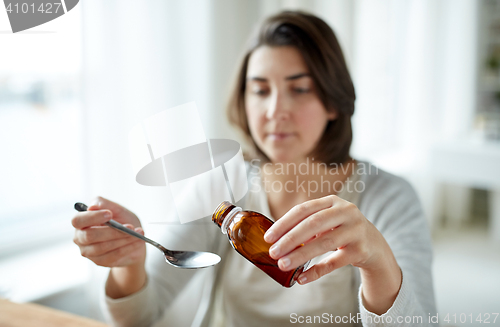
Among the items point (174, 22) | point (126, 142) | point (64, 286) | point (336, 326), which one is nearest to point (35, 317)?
point (64, 286)

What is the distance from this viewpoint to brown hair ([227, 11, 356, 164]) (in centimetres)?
44

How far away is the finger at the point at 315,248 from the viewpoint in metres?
0.30

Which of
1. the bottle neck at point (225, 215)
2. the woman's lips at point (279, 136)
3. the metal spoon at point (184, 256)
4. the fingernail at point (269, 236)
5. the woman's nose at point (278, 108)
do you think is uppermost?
the woman's nose at point (278, 108)

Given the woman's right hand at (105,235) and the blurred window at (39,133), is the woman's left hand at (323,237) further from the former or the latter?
the blurred window at (39,133)

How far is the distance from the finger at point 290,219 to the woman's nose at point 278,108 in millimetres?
110

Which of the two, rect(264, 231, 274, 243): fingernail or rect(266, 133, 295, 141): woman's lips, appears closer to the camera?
rect(264, 231, 274, 243): fingernail

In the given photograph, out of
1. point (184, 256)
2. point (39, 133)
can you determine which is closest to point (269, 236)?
point (184, 256)

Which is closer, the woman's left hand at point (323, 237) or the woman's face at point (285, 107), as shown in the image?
the woman's left hand at point (323, 237)

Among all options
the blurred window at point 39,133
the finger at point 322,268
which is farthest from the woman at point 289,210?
the blurred window at point 39,133

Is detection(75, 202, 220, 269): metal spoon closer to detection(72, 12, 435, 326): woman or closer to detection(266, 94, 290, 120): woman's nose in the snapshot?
detection(72, 12, 435, 326): woman

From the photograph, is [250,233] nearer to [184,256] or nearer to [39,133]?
[184,256]

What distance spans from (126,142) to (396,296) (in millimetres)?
339

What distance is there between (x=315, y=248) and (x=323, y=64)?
229mm

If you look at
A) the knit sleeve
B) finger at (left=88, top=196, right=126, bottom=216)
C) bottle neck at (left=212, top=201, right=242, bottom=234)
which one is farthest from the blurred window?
the knit sleeve
